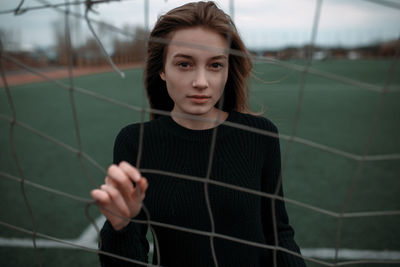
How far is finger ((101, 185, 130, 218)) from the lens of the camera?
1.96 feet

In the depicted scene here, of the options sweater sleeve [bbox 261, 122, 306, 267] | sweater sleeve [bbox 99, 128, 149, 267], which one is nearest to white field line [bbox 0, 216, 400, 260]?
sweater sleeve [bbox 261, 122, 306, 267]

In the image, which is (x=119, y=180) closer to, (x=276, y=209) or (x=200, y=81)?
(x=200, y=81)

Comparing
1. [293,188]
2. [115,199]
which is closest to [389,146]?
[293,188]

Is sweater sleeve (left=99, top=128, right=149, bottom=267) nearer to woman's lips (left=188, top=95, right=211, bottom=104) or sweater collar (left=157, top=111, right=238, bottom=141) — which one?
sweater collar (left=157, top=111, right=238, bottom=141)

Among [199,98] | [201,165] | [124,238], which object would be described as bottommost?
[124,238]

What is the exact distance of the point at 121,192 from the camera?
2.03 ft

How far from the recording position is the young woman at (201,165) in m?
0.81

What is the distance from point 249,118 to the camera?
37.9 inches

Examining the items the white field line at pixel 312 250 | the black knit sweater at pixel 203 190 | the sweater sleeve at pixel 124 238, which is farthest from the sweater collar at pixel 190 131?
the white field line at pixel 312 250

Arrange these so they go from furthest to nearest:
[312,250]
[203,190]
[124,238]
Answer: [312,250] < [203,190] < [124,238]

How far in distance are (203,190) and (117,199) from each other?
31 centimetres

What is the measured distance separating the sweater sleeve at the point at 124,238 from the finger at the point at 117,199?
0.12m

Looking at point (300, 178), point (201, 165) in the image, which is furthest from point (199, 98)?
point (300, 178)

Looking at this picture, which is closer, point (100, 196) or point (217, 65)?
point (100, 196)
